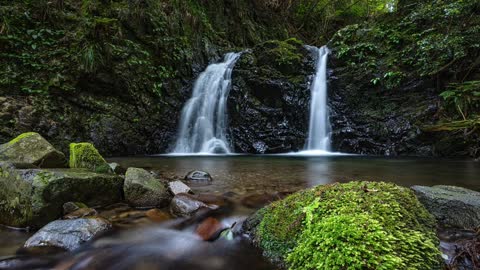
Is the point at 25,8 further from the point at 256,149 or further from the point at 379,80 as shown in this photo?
the point at 379,80

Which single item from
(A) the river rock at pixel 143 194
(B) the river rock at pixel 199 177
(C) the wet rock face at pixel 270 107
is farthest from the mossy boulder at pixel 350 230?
(C) the wet rock face at pixel 270 107

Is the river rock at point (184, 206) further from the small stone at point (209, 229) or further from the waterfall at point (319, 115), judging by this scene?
the waterfall at point (319, 115)

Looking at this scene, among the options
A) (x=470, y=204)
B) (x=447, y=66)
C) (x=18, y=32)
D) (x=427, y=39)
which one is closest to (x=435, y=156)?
(x=447, y=66)

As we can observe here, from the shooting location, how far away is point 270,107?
11.4 meters

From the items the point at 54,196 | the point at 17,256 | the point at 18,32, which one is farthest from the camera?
the point at 18,32

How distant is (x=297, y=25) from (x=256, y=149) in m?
13.3

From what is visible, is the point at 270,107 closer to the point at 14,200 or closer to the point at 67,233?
the point at 14,200

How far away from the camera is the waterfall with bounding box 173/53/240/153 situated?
11000mm

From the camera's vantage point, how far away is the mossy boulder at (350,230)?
1428 millimetres

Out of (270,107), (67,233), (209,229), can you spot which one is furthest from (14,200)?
(270,107)

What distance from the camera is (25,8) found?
8.32 meters

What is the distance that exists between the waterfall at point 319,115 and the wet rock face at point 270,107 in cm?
25

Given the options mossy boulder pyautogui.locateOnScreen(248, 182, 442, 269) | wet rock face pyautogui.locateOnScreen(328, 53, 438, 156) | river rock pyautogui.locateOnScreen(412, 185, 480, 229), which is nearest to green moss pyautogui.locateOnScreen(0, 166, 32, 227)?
mossy boulder pyautogui.locateOnScreen(248, 182, 442, 269)

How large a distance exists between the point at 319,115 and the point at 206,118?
4731mm
